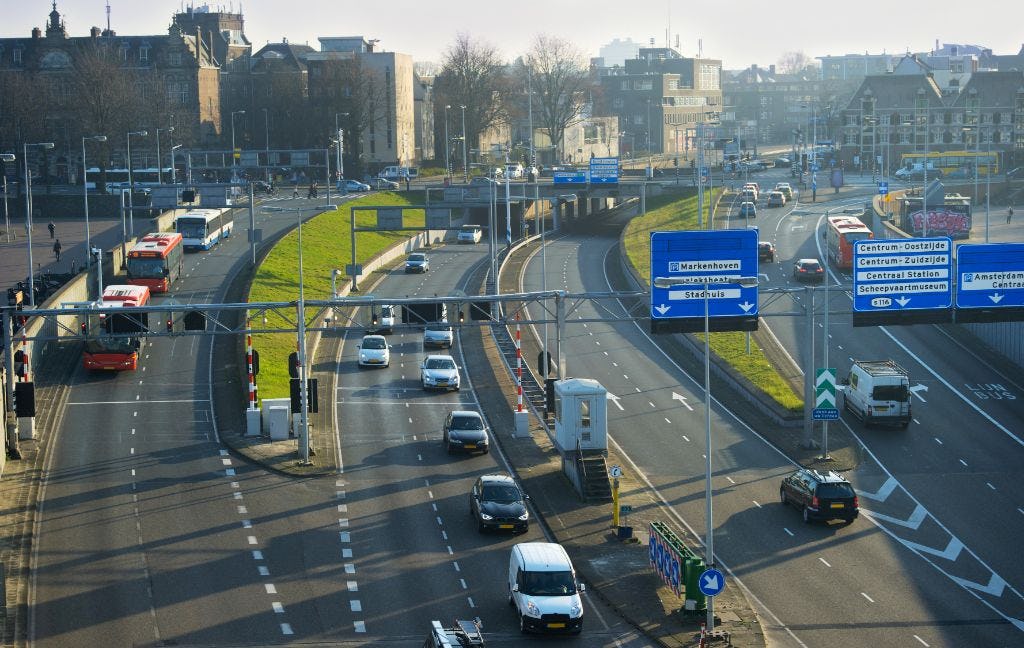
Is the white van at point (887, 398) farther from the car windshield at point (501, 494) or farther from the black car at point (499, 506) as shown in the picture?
the car windshield at point (501, 494)

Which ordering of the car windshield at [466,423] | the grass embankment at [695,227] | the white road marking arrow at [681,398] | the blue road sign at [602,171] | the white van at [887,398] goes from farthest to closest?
the blue road sign at [602,171]
the white road marking arrow at [681,398]
the grass embankment at [695,227]
the white van at [887,398]
the car windshield at [466,423]

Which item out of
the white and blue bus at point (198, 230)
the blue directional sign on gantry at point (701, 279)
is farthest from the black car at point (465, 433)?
the white and blue bus at point (198, 230)

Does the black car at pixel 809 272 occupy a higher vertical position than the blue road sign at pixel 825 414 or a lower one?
higher

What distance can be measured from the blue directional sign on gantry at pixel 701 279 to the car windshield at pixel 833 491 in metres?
6.72

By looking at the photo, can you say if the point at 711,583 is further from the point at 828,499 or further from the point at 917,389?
the point at 917,389

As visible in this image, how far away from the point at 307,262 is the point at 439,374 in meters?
32.6

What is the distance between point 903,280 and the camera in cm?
4531

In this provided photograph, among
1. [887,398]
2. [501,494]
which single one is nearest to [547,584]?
[501,494]

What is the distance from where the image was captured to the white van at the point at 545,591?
31.0m

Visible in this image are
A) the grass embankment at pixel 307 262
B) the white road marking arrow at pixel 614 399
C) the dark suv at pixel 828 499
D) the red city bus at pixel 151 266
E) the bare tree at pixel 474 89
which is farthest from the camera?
the bare tree at pixel 474 89

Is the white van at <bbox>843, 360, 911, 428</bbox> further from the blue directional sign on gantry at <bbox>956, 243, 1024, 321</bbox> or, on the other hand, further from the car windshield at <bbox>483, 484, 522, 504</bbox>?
the car windshield at <bbox>483, 484, 522, 504</bbox>

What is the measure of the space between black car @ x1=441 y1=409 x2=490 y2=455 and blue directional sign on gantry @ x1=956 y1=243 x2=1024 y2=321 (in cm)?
1626

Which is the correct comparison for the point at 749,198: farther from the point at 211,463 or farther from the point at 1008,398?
the point at 211,463

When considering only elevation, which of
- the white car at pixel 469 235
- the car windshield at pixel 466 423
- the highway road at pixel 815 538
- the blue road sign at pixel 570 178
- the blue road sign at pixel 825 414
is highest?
the blue road sign at pixel 570 178
